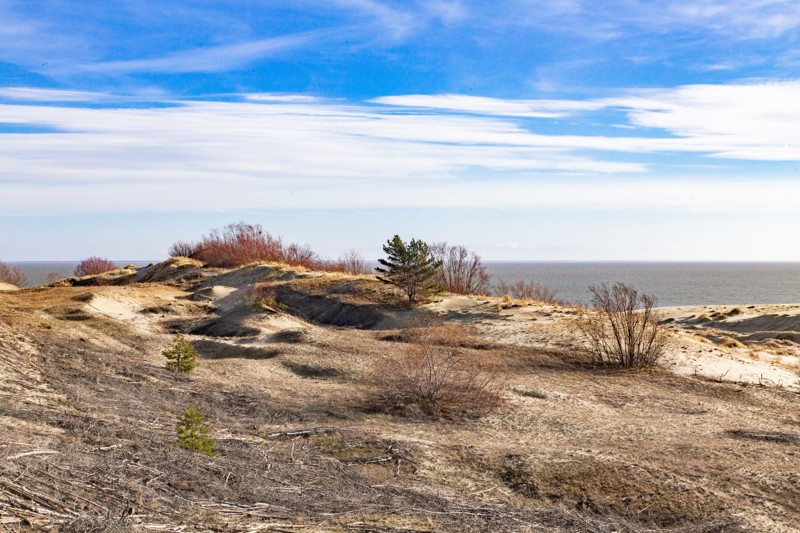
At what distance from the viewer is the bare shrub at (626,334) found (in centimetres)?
1545

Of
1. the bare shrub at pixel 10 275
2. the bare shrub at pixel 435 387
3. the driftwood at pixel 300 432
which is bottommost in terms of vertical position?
the driftwood at pixel 300 432

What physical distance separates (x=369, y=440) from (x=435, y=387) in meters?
2.37

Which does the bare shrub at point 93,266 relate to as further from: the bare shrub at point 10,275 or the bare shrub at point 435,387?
the bare shrub at point 435,387

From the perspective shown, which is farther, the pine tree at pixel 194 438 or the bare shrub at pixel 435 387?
the bare shrub at pixel 435 387

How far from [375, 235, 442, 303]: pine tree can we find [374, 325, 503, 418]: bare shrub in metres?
13.1

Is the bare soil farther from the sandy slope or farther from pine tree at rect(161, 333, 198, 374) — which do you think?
pine tree at rect(161, 333, 198, 374)

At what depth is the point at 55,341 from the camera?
12875mm

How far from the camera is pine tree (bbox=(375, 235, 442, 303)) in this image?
2538cm

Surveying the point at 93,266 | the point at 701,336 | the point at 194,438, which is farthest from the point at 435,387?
the point at 93,266

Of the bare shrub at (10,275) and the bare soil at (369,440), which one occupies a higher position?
the bare shrub at (10,275)

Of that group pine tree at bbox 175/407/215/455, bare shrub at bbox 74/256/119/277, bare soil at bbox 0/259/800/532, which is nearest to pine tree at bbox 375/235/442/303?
bare soil at bbox 0/259/800/532

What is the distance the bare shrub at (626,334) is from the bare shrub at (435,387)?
14.8 ft

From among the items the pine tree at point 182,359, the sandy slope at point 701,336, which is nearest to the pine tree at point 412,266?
the sandy slope at point 701,336

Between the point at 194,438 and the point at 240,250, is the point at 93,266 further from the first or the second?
the point at 194,438
